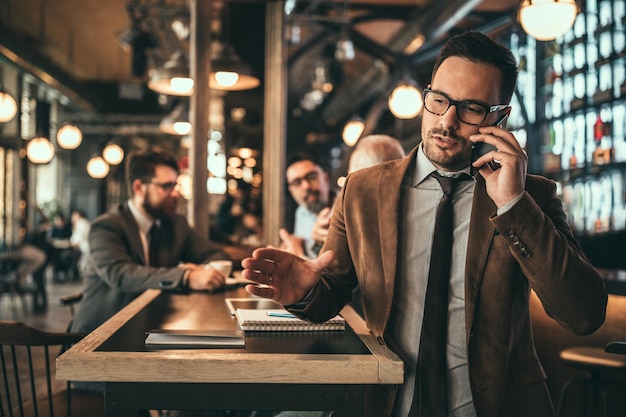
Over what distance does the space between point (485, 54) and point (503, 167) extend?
32cm

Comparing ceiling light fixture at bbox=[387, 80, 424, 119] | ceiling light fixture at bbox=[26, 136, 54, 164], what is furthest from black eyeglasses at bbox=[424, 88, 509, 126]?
ceiling light fixture at bbox=[26, 136, 54, 164]

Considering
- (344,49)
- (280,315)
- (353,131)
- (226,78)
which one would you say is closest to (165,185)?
(226,78)

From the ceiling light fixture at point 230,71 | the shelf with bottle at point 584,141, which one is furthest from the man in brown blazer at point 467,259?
the shelf with bottle at point 584,141

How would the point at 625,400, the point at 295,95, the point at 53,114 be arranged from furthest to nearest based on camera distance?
1. the point at 53,114
2. the point at 295,95
3. the point at 625,400

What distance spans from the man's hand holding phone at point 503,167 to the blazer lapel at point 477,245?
10 cm

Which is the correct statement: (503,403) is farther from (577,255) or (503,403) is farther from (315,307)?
(315,307)

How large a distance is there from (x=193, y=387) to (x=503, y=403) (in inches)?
27.7

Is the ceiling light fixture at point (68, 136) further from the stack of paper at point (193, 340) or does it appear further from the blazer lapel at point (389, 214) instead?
the blazer lapel at point (389, 214)

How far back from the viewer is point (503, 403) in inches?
65.1

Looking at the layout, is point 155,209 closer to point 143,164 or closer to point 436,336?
point 143,164

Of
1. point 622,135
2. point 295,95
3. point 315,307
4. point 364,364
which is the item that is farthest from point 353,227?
point 295,95

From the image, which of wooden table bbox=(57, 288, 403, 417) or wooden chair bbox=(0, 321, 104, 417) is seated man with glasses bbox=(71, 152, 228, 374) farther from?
wooden table bbox=(57, 288, 403, 417)

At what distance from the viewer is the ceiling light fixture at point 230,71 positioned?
481cm

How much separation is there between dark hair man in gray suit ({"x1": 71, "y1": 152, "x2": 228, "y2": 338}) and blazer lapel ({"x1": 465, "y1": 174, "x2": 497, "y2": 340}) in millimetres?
1787
